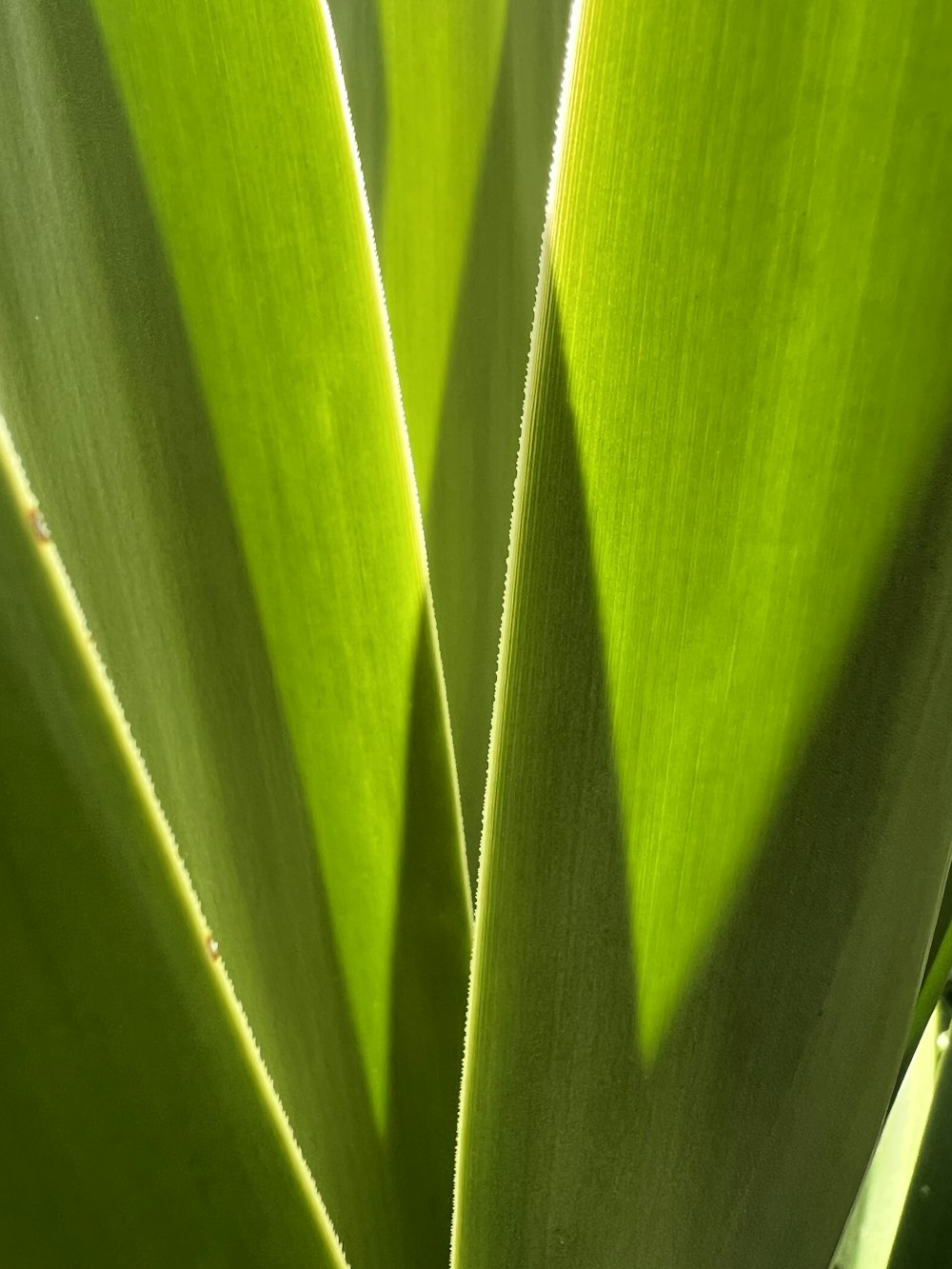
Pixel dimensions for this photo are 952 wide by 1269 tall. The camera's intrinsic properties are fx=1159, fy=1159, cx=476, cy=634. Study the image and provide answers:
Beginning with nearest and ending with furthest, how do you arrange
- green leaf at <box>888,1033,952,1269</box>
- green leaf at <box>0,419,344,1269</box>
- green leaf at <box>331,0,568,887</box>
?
1. green leaf at <box>0,419,344,1269</box>
2. green leaf at <box>888,1033,952,1269</box>
3. green leaf at <box>331,0,568,887</box>

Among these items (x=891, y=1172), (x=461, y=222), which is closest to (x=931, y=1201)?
(x=891, y=1172)

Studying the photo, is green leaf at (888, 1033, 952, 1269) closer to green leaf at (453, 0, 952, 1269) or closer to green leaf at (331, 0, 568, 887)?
green leaf at (453, 0, 952, 1269)

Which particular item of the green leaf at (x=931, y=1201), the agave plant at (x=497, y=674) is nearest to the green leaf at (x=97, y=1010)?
the agave plant at (x=497, y=674)

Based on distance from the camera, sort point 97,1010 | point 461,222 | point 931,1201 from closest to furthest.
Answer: point 97,1010, point 931,1201, point 461,222

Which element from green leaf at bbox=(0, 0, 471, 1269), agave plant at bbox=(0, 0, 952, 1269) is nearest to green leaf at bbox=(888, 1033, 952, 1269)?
agave plant at bbox=(0, 0, 952, 1269)

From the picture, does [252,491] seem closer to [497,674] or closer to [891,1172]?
[497,674]

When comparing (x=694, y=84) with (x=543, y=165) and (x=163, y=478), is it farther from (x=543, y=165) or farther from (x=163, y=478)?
(x=543, y=165)

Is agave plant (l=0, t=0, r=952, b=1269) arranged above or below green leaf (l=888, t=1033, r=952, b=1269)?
above

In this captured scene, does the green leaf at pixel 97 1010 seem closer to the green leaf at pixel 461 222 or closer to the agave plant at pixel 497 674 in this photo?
the agave plant at pixel 497 674
